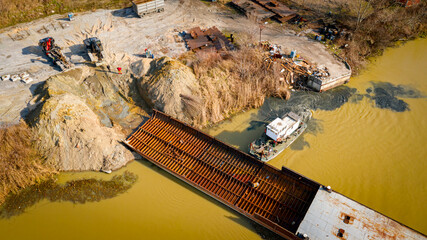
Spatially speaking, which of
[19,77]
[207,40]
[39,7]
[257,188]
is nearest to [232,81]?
[207,40]

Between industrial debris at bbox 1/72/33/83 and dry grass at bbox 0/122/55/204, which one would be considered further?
industrial debris at bbox 1/72/33/83

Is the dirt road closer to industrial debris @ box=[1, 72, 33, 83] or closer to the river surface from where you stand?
industrial debris @ box=[1, 72, 33, 83]

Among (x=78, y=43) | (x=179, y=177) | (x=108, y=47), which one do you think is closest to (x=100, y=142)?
(x=179, y=177)

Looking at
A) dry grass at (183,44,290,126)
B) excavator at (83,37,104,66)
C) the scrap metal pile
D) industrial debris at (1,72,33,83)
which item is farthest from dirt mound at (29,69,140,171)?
the scrap metal pile

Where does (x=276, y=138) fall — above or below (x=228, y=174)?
above

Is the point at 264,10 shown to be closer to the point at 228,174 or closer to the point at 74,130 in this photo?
the point at 228,174

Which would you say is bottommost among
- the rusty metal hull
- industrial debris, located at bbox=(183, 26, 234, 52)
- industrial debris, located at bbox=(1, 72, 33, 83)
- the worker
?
the rusty metal hull

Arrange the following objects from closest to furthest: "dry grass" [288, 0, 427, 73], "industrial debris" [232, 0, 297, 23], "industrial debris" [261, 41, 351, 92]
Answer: "industrial debris" [261, 41, 351, 92], "dry grass" [288, 0, 427, 73], "industrial debris" [232, 0, 297, 23]
